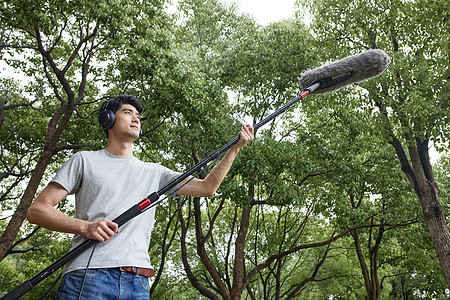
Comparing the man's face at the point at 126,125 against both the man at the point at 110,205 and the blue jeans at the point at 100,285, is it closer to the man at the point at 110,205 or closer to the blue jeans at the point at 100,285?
the man at the point at 110,205

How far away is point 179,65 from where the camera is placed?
8.62 meters

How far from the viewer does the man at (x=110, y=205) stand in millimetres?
1785

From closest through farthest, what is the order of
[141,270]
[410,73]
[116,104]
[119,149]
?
[141,270], [119,149], [116,104], [410,73]

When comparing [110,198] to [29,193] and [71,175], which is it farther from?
[29,193]

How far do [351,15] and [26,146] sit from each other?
35.9 feet

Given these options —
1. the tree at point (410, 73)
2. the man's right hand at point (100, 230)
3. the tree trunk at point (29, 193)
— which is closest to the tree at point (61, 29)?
the tree trunk at point (29, 193)

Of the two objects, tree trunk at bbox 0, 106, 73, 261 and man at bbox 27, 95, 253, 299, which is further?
tree trunk at bbox 0, 106, 73, 261

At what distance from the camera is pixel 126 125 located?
237 centimetres

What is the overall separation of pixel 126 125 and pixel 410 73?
8771 mm

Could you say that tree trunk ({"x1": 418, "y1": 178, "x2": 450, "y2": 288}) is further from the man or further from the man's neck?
the man's neck

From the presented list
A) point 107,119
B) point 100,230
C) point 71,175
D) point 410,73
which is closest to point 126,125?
point 107,119

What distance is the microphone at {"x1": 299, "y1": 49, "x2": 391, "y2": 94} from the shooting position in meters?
3.17

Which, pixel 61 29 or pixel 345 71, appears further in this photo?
pixel 61 29

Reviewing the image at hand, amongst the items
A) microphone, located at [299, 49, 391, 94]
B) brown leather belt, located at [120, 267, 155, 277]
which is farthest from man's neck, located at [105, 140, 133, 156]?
microphone, located at [299, 49, 391, 94]
